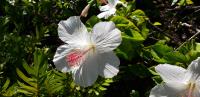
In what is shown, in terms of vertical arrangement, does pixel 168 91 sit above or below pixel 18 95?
above

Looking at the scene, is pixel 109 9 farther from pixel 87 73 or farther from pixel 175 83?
pixel 175 83

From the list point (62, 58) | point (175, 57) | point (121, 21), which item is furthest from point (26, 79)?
point (175, 57)

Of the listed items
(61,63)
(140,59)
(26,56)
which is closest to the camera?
(61,63)

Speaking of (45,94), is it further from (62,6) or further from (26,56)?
(62,6)

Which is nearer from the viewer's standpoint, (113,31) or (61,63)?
(113,31)

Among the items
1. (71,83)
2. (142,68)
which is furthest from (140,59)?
(71,83)

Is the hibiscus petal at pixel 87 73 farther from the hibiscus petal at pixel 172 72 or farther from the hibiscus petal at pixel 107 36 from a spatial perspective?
the hibiscus petal at pixel 172 72

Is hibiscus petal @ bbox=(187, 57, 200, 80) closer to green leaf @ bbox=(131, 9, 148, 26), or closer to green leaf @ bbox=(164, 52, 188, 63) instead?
green leaf @ bbox=(164, 52, 188, 63)
